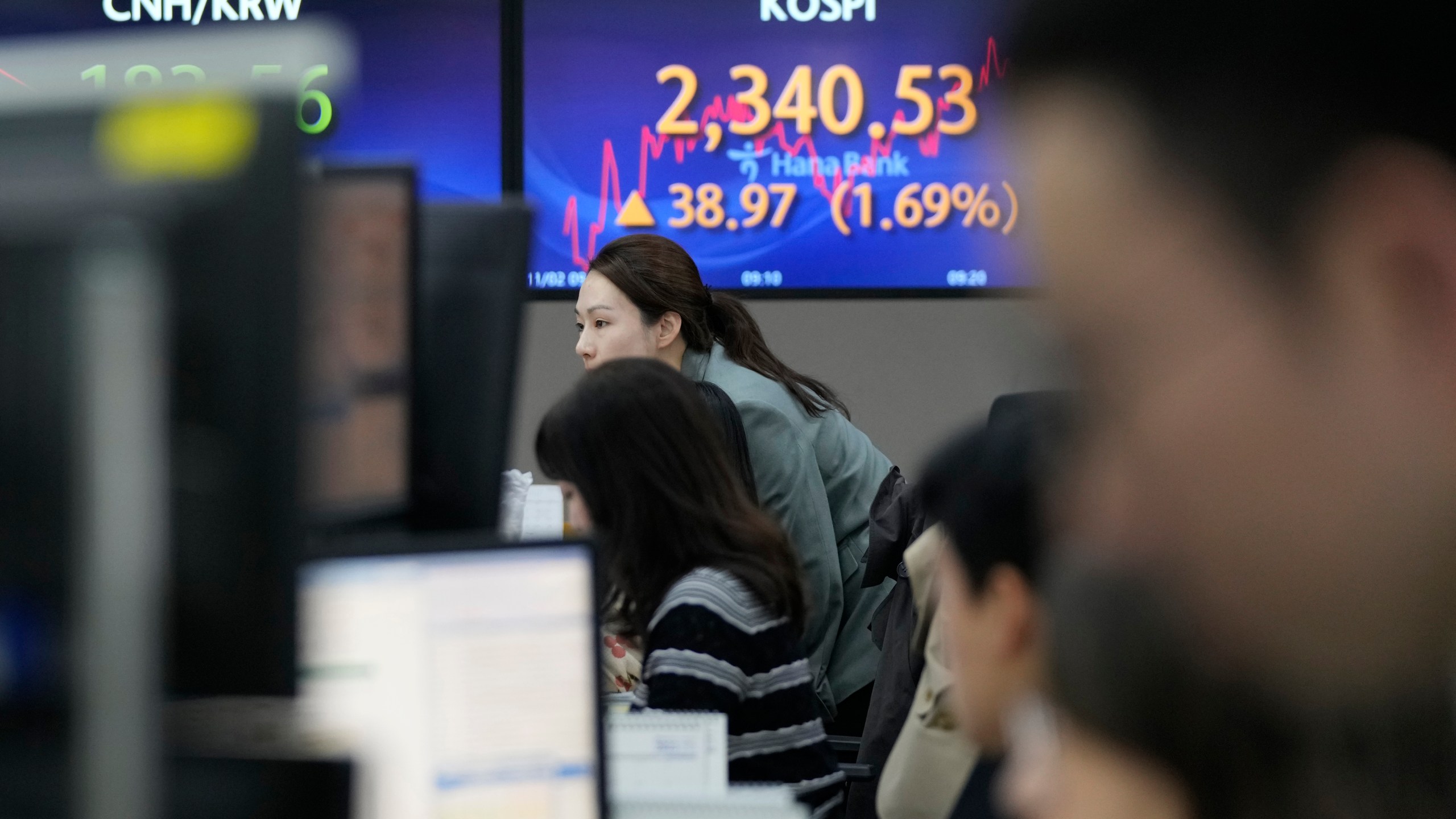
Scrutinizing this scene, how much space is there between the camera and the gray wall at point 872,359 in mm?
3475

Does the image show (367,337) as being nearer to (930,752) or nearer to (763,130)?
(930,752)

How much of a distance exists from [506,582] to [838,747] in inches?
57.8

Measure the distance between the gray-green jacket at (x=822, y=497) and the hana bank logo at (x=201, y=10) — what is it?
1.42 metres

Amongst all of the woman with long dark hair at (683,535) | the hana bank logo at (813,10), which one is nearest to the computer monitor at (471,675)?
the woman with long dark hair at (683,535)

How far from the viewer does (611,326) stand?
2768 mm

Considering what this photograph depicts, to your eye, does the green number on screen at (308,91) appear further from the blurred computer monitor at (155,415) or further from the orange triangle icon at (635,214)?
the orange triangle icon at (635,214)

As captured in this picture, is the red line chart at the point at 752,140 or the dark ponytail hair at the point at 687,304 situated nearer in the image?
the dark ponytail hair at the point at 687,304

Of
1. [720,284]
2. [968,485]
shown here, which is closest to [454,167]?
[720,284]

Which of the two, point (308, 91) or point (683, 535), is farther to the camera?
point (683, 535)

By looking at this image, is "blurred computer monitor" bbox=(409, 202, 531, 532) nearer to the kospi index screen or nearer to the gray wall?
the kospi index screen

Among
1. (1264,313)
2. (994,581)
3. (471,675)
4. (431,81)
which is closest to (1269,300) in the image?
(1264,313)

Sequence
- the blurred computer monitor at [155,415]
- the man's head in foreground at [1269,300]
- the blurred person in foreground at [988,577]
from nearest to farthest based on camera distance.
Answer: the man's head in foreground at [1269,300] → the blurred computer monitor at [155,415] → the blurred person in foreground at [988,577]

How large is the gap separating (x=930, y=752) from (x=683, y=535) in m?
0.45

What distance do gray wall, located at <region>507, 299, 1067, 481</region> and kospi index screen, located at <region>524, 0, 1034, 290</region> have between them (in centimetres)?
21
